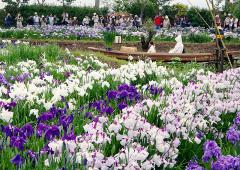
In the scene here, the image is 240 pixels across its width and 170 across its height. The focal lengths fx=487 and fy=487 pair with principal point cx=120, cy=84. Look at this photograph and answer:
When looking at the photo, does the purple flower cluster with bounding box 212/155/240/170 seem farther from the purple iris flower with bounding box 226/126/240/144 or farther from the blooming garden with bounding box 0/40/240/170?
the purple iris flower with bounding box 226/126/240/144

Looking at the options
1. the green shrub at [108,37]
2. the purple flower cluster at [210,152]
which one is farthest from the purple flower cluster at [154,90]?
the green shrub at [108,37]

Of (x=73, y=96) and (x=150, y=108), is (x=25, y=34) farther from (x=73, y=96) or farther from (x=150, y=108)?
(x=150, y=108)

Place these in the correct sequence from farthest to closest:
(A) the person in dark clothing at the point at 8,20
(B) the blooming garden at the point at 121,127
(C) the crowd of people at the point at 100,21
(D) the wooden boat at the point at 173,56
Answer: (C) the crowd of people at the point at 100,21 → (A) the person in dark clothing at the point at 8,20 → (D) the wooden boat at the point at 173,56 → (B) the blooming garden at the point at 121,127

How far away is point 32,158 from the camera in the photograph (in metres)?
3.38

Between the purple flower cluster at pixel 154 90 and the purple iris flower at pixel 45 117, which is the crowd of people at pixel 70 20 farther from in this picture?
the purple iris flower at pixel 45 117

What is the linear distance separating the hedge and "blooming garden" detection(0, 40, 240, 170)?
28850 mm

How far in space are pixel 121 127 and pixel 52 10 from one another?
34200 mm

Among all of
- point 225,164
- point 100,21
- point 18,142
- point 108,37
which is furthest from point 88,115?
point 100,21

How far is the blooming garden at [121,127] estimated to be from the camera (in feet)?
10.9

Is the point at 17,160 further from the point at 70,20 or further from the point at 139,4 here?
the point at 139,4

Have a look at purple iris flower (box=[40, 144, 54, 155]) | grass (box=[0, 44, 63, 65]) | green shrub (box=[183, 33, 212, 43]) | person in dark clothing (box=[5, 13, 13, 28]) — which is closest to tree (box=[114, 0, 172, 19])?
person in dark clothing (box=[5, 13, 13, 28])

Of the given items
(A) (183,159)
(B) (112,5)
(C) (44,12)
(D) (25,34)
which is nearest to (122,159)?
(A) (183,159)

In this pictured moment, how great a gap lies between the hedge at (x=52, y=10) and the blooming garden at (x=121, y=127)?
1136 inches

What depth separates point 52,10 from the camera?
37.2 m
